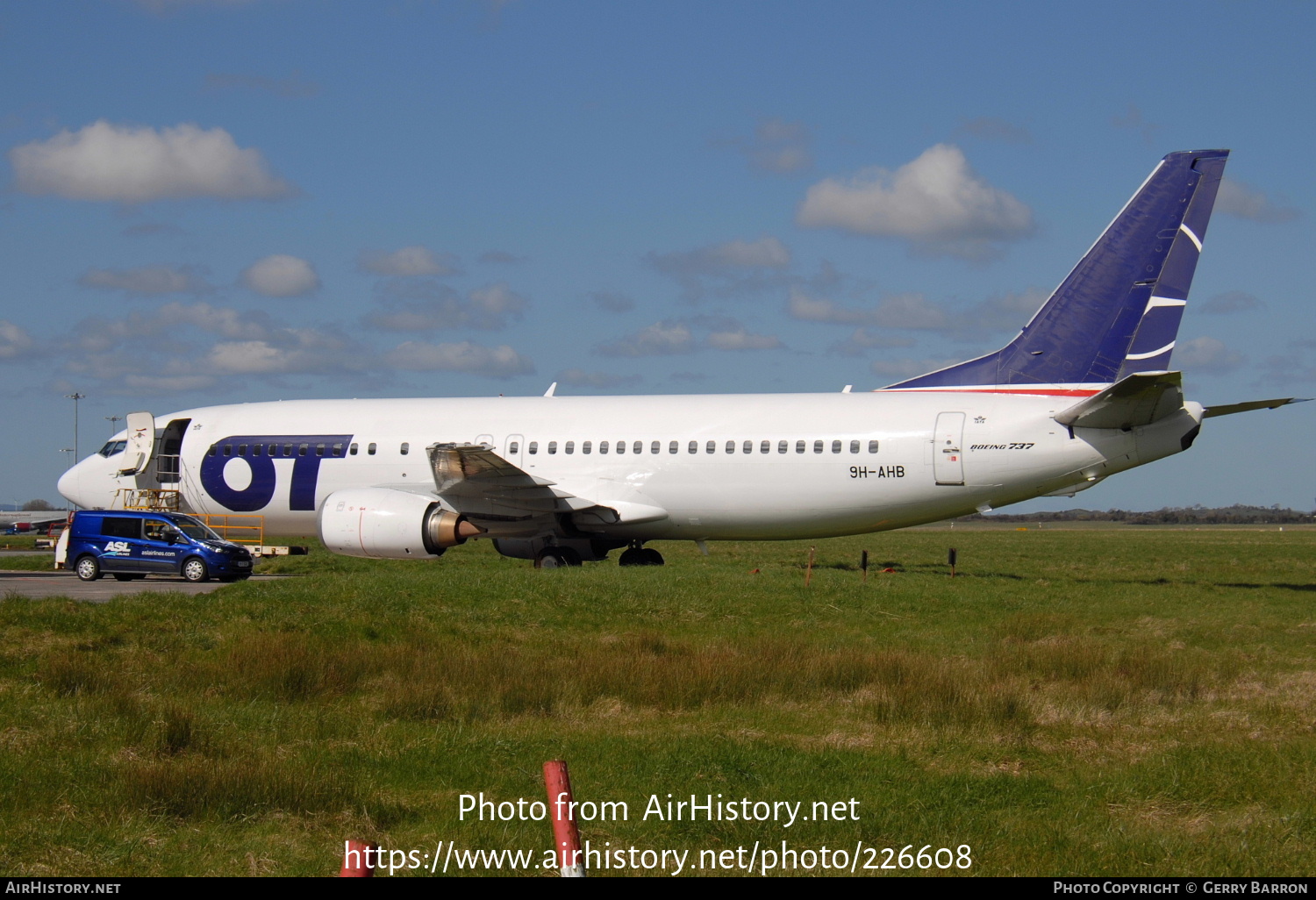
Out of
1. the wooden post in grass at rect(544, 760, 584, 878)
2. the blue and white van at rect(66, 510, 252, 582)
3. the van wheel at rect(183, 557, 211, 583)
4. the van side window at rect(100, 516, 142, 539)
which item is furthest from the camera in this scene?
the van side window at rect(100, 516, 142, 539)

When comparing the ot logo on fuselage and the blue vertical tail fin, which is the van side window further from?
the blue vertical tail fin

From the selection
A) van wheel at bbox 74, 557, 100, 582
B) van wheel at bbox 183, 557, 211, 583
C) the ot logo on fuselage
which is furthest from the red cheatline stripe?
van wheel at bbox 74, 557, 100, 582

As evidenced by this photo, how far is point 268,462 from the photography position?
2795cm

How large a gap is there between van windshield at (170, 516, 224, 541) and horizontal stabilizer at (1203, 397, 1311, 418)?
20.3 m

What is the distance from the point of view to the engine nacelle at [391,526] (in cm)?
2389

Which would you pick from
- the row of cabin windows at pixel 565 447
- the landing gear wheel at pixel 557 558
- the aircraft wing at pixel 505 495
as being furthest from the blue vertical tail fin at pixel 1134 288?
the landing gear wheel at pixel 557 558

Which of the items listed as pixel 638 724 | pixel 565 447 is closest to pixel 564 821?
pixel 638 724

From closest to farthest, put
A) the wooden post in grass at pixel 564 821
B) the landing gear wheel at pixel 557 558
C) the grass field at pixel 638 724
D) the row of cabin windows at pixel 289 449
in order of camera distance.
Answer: the wooden post in grass at pixel 564 821 < the grass field at pixel 638 724 < the landing gear wheel at pixel 557 558 < the row of cabin windows at pixel 289 449

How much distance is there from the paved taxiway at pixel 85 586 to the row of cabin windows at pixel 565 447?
2.97 m

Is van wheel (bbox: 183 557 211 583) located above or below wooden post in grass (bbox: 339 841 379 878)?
below

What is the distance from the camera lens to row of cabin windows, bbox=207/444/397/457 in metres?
27.1

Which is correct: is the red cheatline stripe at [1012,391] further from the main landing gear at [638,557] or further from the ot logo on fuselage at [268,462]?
the ot logo on fuselage at [268,462]

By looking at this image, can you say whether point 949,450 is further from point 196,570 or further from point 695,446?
point 196,570

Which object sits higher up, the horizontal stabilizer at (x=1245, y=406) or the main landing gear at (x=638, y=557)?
the horizontal stabilizer at (x=1245, y=406)
